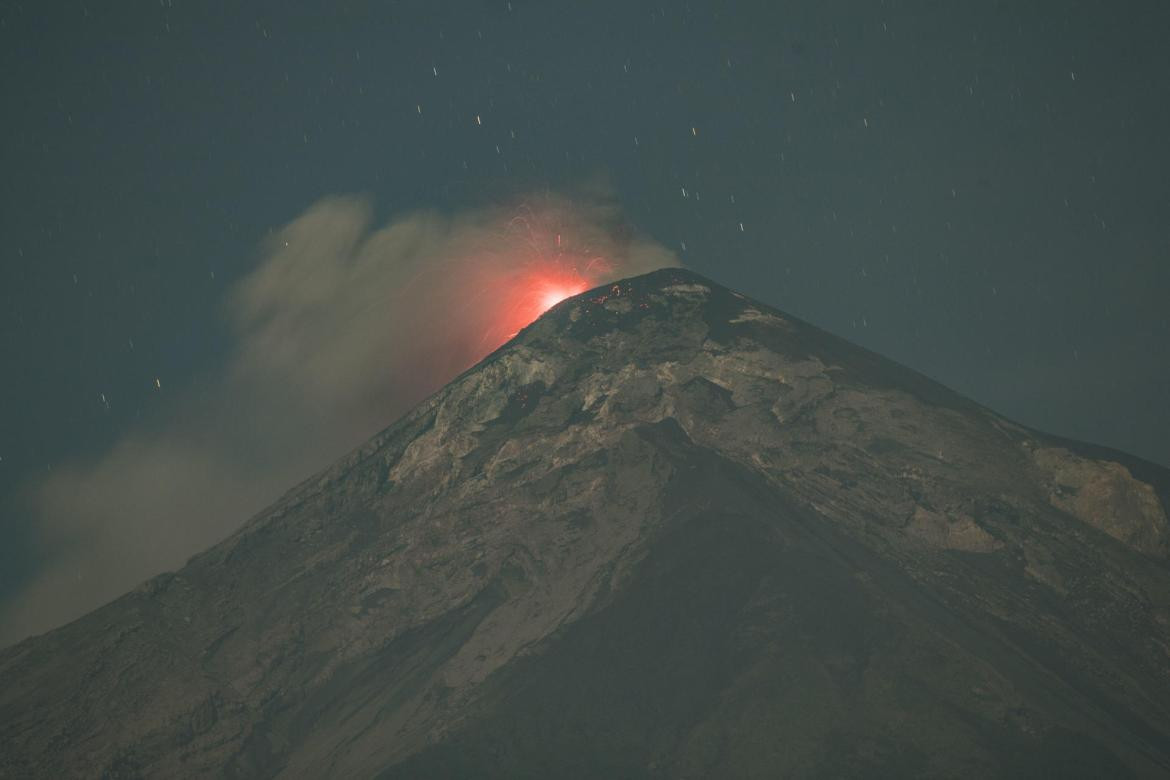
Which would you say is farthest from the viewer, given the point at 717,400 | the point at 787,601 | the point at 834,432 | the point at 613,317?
the point at 613,317

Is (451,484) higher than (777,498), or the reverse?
(451,484)

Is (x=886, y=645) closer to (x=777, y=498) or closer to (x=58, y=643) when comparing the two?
(x=777, y=498)

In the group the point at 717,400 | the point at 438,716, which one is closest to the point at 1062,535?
the point at 717,400

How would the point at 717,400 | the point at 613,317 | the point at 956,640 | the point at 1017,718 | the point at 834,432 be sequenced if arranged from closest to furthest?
1. the point at 1017,718
2. the point at 956,640
3. the point at 834,432
4. the point at 717,400
5. the point at 613,317

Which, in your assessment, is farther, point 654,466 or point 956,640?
point 654,466

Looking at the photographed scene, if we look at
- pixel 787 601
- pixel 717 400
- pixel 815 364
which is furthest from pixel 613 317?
pixel 787 601

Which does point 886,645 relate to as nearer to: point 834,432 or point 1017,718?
point 1017,718

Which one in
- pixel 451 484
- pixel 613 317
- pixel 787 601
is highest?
pixel 613 317
